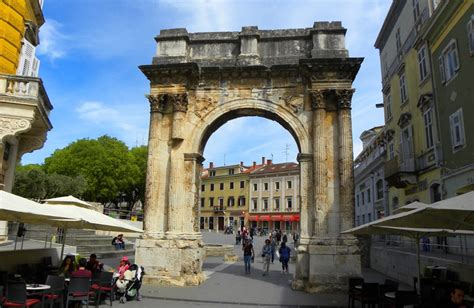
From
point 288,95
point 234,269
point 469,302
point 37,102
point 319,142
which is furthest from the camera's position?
point 234,269

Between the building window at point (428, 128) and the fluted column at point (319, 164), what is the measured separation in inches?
298

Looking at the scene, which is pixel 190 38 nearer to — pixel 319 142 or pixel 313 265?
pixel 319 142

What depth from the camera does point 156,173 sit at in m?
14.0

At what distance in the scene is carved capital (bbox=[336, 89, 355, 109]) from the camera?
13438mm

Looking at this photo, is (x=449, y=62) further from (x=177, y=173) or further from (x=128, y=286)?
(x=128, y=286)

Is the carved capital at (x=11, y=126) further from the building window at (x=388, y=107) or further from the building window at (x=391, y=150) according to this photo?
the building window at (x=388, y=107)

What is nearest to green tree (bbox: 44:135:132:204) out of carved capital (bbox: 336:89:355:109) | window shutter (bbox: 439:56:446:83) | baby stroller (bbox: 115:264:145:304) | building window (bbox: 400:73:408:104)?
building window (bbox: 400:73:408:104)

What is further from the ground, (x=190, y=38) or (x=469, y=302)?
(x=190, y=38)

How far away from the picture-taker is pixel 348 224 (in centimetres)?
1257

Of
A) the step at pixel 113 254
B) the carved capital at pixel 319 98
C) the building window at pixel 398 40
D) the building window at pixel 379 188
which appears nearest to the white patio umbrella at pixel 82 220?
the carved capital at pixel 319 98

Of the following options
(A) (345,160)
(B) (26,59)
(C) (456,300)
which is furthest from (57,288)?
(B) (26,59)

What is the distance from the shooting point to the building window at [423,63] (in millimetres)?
18297

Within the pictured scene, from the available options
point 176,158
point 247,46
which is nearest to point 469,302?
point 176,158

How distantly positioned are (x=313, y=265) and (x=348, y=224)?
1.80 m
